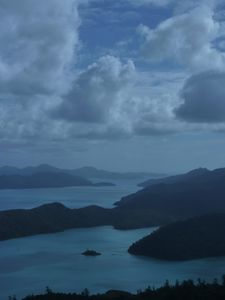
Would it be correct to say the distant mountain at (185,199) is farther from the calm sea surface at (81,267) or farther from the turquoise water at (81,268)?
the turquoise water at (81,268)

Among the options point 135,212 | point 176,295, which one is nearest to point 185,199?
point 135,212

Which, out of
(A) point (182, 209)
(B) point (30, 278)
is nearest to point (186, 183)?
(A) point (182, 209)

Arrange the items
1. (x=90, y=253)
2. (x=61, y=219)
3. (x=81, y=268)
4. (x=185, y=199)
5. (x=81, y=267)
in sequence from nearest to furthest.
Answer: (x=81, y=268), (x=81, y=267), (x=90, y=253), (x=61, y=219), (x=185, y=199)

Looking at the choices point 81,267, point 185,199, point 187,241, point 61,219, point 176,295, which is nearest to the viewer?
point 176,295

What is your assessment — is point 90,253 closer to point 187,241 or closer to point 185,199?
point 187,241

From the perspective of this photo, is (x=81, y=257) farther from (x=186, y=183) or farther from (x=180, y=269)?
(x=186, y=183)

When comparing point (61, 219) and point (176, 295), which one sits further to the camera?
point (61, 219)
